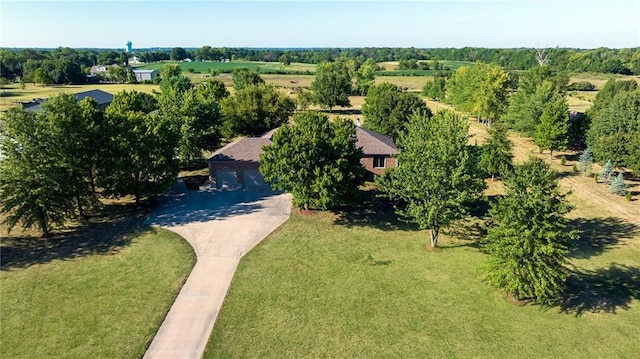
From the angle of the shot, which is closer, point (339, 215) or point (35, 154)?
point (35, 154)

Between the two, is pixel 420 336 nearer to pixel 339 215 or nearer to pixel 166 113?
pixel 339 215

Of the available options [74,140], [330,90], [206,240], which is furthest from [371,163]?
[330,90]

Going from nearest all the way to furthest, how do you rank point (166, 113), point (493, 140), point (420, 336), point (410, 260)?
point (420, 336)
point (410, 260)
point (493, 140)
point (166, 113)

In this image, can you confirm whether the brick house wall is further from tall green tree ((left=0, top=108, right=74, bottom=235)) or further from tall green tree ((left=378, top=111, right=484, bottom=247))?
tall green tree ((left=0, top=108, right=74, bottom=235))

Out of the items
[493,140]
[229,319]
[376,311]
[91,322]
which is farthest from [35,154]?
[493,140]

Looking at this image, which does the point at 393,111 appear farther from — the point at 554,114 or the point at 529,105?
the point at 554,114

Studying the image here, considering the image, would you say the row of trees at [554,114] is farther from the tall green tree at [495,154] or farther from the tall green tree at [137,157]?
the tall green tree at [137,157]
